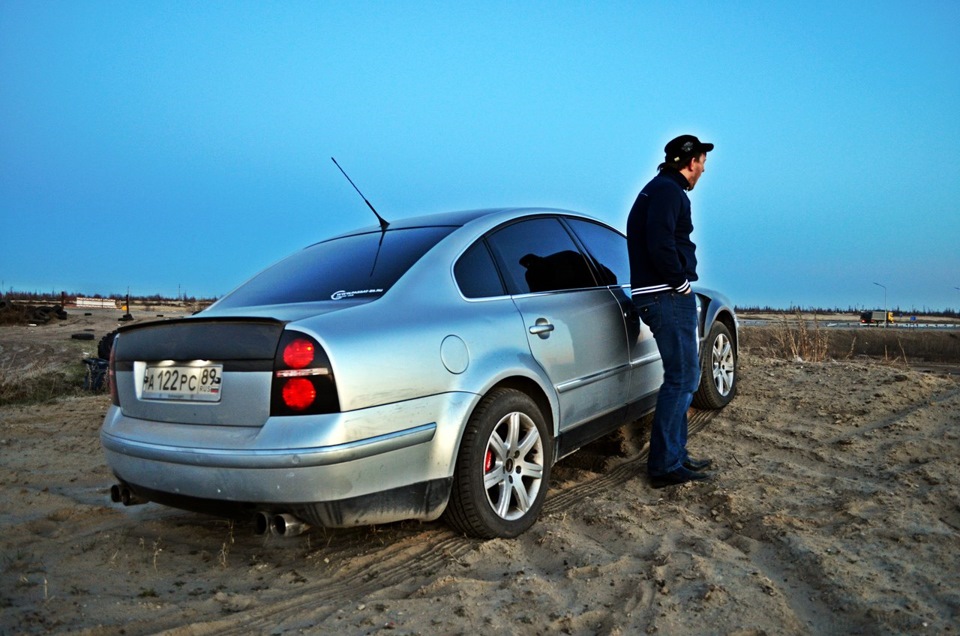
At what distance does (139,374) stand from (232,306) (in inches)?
24.2

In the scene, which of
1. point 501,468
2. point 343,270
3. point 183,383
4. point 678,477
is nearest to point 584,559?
point 501,468

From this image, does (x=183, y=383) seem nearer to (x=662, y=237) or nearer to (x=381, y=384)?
(x=381, y=384)

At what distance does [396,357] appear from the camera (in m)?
2.96

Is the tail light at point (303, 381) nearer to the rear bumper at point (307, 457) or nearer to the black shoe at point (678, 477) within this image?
the rear bumper at point (307, 457)

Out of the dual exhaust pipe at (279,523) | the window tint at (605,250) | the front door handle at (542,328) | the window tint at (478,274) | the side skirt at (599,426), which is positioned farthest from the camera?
the window tint at (605,250)

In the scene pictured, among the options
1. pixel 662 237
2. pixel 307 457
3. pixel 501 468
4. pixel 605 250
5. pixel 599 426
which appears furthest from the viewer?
pixel 605 250

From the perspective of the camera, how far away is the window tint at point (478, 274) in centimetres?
356

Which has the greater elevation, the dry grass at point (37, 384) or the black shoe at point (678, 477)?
the dry grass at point (37, 384)

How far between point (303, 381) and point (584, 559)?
1.51 m

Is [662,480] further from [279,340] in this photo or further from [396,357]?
[279,340]

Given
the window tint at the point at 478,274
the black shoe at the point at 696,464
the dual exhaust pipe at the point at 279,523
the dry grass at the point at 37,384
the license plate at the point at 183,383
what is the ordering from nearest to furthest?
the dual exhaust pipe at the point at 279,523
the license plate at the point at 183,383
the window tint at the point at 478,274
the black shoe at the point at 696,464
the dry grass at the point at 37,384

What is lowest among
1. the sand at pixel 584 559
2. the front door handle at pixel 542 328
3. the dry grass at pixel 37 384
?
the sand at pixel 584 559

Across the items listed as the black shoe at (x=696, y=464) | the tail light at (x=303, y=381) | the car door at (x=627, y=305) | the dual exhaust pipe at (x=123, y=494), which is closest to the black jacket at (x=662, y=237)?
the car door at (x=627, y=305)

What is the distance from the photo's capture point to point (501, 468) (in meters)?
3.46
